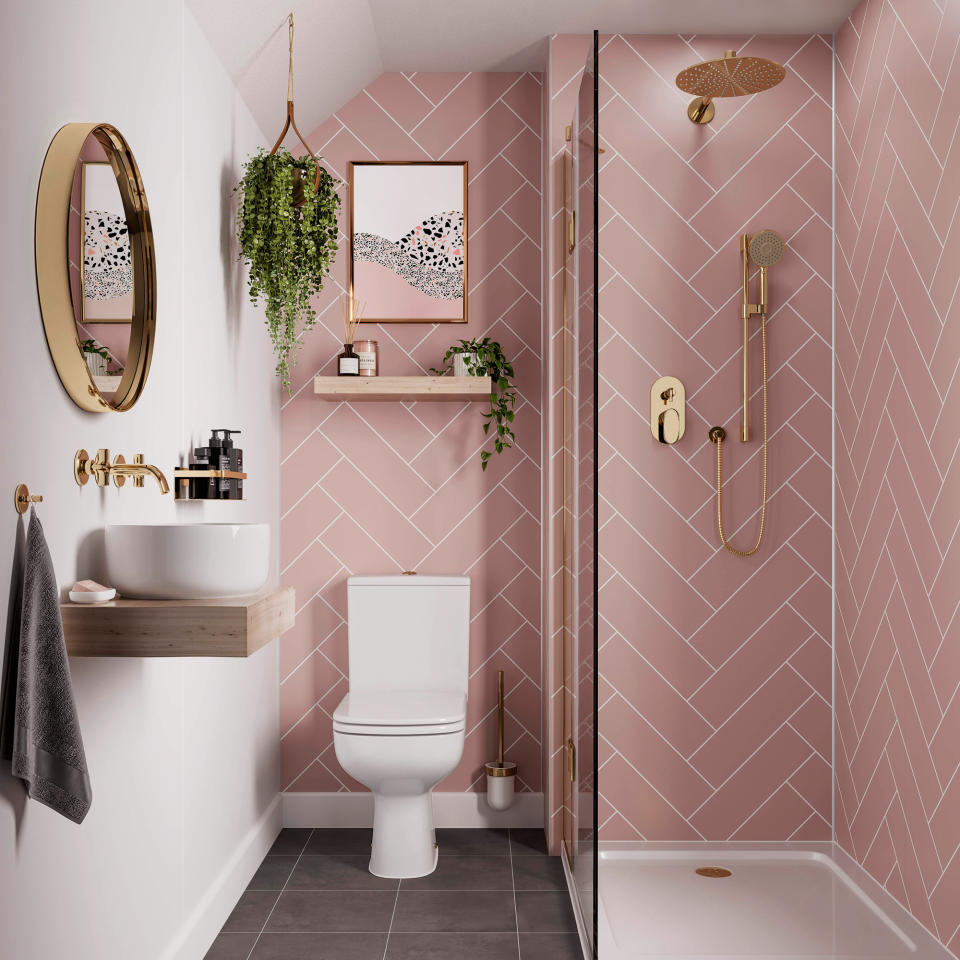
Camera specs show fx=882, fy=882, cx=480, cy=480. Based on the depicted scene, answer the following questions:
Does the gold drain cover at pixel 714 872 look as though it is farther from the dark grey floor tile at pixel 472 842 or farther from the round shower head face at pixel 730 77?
the round shower head face at pixel 730 77

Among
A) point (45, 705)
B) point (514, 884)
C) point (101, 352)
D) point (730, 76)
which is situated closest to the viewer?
point (45, 705)

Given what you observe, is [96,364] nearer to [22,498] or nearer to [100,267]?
[100,267]

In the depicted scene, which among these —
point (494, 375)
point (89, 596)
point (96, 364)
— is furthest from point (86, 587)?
point (494, 375)

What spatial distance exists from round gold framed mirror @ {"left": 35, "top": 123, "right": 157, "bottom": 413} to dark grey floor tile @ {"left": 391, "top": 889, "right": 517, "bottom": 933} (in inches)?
59.9

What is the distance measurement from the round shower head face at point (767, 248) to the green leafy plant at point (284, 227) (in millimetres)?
1282

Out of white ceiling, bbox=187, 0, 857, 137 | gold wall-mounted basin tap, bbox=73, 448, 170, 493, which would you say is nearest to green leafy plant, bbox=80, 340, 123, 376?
gold wall-mounted basin tap, bbox=73, 448, 170, 493

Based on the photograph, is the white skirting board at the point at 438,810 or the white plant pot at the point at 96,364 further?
the white skirting board at the point at 438,810

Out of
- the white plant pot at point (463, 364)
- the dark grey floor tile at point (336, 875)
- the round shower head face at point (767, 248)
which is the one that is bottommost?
the dark grey floor tile at point (336, 875)

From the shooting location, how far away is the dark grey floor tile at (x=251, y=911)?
7.41 feet

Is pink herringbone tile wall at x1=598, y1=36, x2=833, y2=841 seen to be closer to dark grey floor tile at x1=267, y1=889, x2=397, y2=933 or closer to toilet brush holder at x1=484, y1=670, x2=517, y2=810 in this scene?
toilet brush holder at x1=484, y1=670, x2=517, y2=810

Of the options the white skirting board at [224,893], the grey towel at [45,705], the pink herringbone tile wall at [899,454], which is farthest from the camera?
the pink herringbone tile wall at [899,454]

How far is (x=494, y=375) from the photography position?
2.90 m

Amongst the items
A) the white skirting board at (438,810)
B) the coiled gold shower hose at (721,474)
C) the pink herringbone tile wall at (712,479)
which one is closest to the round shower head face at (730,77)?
the pink herringbone tile wall at (712,479)

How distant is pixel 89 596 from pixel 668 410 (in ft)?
6.12
